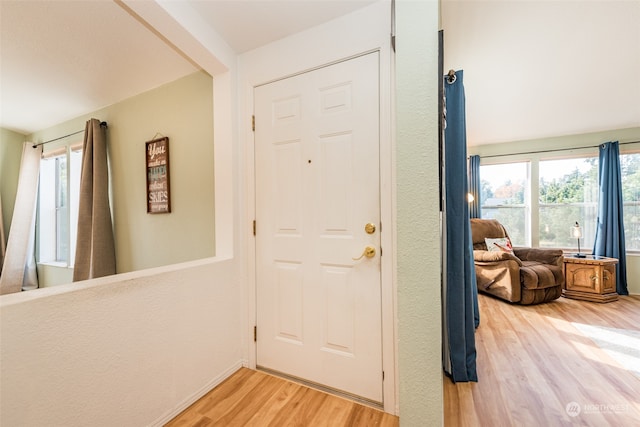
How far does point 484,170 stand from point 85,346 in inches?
214

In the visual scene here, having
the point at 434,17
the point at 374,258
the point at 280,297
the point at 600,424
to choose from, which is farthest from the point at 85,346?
the point at 600,424

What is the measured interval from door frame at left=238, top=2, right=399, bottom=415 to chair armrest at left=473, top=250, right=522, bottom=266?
247 cm

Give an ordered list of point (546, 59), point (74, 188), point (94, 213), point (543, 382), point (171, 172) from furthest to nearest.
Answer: point (74, 188)
point (94, 213)
point (171, 172)
point (546, 59)
point (543, 382)

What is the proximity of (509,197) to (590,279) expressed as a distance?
1607mm

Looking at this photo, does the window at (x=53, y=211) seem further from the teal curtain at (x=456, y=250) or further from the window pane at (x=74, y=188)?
the teal curtain at (x=456, y=250)

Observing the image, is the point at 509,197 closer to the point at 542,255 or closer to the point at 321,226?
the point at 542,255

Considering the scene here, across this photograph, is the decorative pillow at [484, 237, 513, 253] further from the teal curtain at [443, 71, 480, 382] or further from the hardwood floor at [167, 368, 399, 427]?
the hardwood floor at [167, 368, 399, 427]

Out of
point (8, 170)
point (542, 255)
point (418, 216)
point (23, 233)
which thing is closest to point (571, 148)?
point (542, 255)

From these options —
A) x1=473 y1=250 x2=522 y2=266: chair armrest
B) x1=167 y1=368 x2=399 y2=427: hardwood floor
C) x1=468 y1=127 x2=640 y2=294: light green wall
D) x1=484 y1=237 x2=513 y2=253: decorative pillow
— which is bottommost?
x1=167 y1=368 x2=399 y2=427: hardwood floor

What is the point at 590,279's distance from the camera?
128 inches

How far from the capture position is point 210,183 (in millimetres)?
2018

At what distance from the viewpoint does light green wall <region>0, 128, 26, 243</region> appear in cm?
316

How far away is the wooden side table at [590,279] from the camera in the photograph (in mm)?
3188

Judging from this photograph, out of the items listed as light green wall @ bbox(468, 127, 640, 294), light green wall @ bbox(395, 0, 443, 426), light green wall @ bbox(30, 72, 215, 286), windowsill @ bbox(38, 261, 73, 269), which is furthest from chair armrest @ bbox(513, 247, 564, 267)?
windowsill @ bbox(38, 261, 73, 269)
